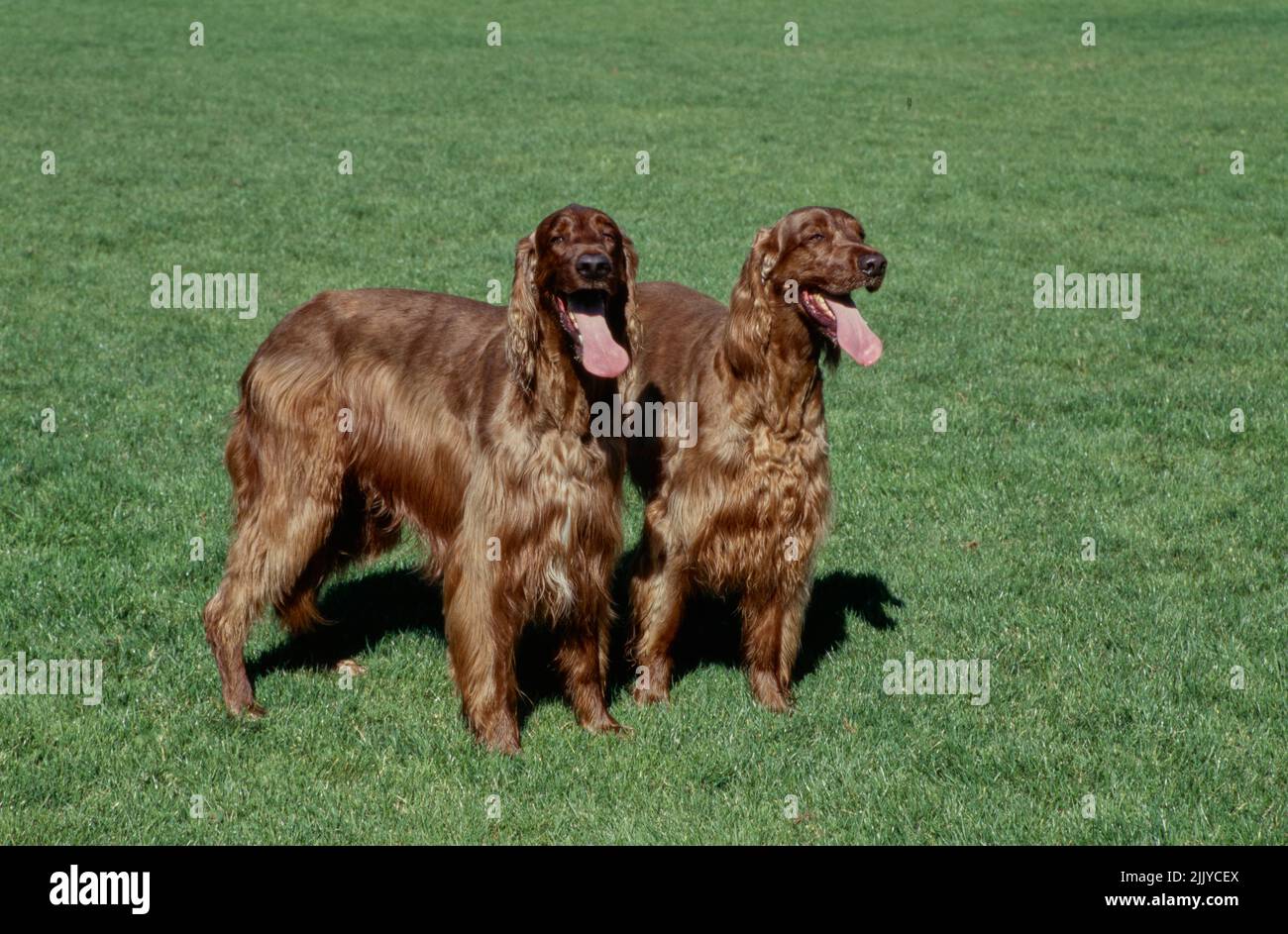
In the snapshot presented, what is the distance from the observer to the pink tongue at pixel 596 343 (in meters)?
5.18

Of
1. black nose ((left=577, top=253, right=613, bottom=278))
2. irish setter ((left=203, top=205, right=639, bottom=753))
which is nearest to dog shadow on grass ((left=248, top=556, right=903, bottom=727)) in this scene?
irish setter ((left=203, top=205, right=639, bottom=753))

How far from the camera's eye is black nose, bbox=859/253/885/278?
5.48m

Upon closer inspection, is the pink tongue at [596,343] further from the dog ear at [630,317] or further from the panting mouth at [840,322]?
the panting mouth at [840,322]

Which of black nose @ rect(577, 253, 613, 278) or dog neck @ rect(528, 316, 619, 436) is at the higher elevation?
black nose @ rect(577, 253, 613, 278)

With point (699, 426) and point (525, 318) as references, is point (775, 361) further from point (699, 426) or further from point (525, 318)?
point (525, 318)

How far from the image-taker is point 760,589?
6086 mm

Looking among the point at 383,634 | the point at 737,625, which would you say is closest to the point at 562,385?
the point at 383,634

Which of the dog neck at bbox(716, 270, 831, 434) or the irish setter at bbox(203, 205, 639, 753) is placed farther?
the dog neck at bbox(716, 270, 831, 434)

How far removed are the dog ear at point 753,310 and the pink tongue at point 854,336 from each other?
0.95 feet

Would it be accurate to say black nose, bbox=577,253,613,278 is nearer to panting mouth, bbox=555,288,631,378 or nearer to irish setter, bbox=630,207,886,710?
panting mouth, bbox=555,288,631,378

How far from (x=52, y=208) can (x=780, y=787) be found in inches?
524

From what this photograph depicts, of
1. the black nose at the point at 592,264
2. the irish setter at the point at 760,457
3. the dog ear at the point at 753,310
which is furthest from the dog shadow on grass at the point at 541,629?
the black nose at the point at 592,264

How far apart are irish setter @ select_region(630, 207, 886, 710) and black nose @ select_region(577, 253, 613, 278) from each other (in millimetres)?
514

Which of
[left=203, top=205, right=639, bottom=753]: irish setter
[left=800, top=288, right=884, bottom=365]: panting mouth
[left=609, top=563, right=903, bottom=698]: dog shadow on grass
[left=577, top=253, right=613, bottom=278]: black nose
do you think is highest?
[left=577, top=253, right=613, bottom=278]: black nose
